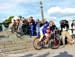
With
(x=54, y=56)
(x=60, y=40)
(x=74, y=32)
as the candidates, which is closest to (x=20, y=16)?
(x=74, y=32)

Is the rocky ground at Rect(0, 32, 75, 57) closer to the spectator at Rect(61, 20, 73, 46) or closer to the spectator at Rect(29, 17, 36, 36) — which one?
the spectator at Rect(61, 20, 73, 46)

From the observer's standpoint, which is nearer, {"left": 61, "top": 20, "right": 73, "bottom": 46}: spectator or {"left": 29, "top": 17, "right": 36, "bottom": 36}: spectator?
{"left": 61, "top": 20, "right": 73, "bottom": 46}: spectator

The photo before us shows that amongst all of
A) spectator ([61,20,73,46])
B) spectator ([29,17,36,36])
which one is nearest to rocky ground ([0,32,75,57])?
spectator ([61,20,73,46])

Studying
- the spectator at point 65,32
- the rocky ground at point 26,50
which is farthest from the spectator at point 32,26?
the spectator at point 65,32

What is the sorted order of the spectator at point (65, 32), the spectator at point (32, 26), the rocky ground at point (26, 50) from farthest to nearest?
the spectator at point (32, 26) → the spectator at point (65, 32) → the rocky ground at point (26, 50)

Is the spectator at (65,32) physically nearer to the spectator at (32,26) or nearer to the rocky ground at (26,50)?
the rocky ground at (26,50)

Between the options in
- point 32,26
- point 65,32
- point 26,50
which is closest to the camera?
point 26,50

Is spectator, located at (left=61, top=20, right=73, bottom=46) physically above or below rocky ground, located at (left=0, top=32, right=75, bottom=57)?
above

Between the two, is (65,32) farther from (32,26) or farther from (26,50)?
(32,26)

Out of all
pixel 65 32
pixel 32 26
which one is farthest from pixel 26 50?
pixel 32 26

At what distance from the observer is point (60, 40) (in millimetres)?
21641

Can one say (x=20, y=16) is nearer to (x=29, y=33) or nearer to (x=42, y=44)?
(x=29, y=33)

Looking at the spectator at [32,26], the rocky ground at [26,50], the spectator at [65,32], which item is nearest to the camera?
A: the rocky ground at [26,50]

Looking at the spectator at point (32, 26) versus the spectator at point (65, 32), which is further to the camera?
the spectator at point (32, 26)
